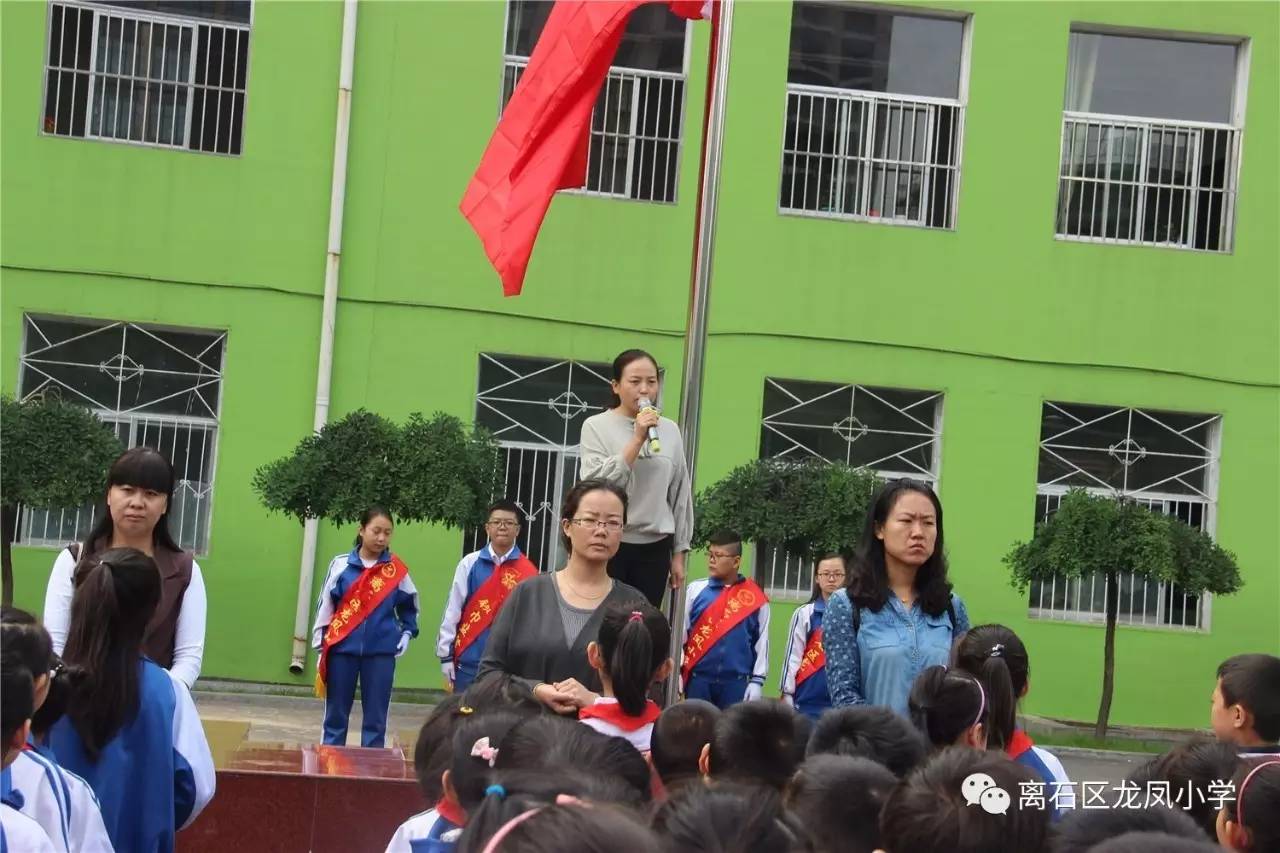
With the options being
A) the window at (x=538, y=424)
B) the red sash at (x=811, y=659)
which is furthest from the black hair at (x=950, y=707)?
the window at (x=538, y=424)

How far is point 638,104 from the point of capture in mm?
13555

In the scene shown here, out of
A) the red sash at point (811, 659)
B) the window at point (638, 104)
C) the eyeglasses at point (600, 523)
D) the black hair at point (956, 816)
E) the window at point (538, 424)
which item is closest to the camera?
the black hair at point (956, 816)

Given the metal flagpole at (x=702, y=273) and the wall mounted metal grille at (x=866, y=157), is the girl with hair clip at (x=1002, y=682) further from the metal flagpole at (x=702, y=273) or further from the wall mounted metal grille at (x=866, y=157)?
the wall mounted metal grille at (x=866, y=157)

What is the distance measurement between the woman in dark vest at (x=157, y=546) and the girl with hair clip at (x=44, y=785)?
986 millimetres

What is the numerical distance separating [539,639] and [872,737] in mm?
1290

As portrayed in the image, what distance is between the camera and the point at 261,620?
12.9 m

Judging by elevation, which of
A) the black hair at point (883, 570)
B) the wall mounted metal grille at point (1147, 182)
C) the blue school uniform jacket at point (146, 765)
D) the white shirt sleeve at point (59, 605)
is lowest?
the blue school uniform jacket at point (146, 765)

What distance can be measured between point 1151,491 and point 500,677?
1079 cm

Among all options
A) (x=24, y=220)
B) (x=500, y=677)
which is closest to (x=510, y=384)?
(x=24, y=220)

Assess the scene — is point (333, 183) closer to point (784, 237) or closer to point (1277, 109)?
point (784, 237)

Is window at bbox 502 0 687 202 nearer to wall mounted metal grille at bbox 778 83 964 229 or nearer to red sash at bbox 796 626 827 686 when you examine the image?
wall mounted metal grille at bbox 778 83 964 229

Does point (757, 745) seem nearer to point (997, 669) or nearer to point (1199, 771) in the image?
point (997, 669)

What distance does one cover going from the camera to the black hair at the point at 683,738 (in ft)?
12.2

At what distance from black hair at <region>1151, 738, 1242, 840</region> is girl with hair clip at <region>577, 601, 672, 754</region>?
129 cm
